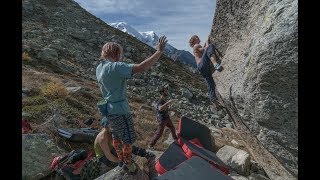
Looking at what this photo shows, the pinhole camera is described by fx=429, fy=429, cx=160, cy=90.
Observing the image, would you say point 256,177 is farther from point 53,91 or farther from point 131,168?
point 53,91

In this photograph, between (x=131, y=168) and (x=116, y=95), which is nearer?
(x=116, y=95)

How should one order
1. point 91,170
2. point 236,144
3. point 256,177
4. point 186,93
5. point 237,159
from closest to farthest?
point 91,170, point 256,177, point 237,159, point 236,144, point 186,93

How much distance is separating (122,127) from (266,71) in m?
2.31

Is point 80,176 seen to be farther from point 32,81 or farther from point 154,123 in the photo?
point 32,81

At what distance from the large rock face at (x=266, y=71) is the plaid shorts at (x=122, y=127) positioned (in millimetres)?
1878

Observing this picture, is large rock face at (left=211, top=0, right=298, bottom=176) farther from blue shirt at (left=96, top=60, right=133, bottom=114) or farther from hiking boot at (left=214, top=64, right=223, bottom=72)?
blue shirt at (left=96, top=60, right=133, bottom=114)

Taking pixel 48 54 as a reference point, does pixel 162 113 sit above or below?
below

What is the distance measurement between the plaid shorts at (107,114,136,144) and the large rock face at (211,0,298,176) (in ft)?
6.16

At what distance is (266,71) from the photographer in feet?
20.4

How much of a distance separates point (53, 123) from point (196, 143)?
4749 mm

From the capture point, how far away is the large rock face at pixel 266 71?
593 centimetres

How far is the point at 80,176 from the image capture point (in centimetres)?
851

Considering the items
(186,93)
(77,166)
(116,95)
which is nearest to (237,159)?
(77,166)
